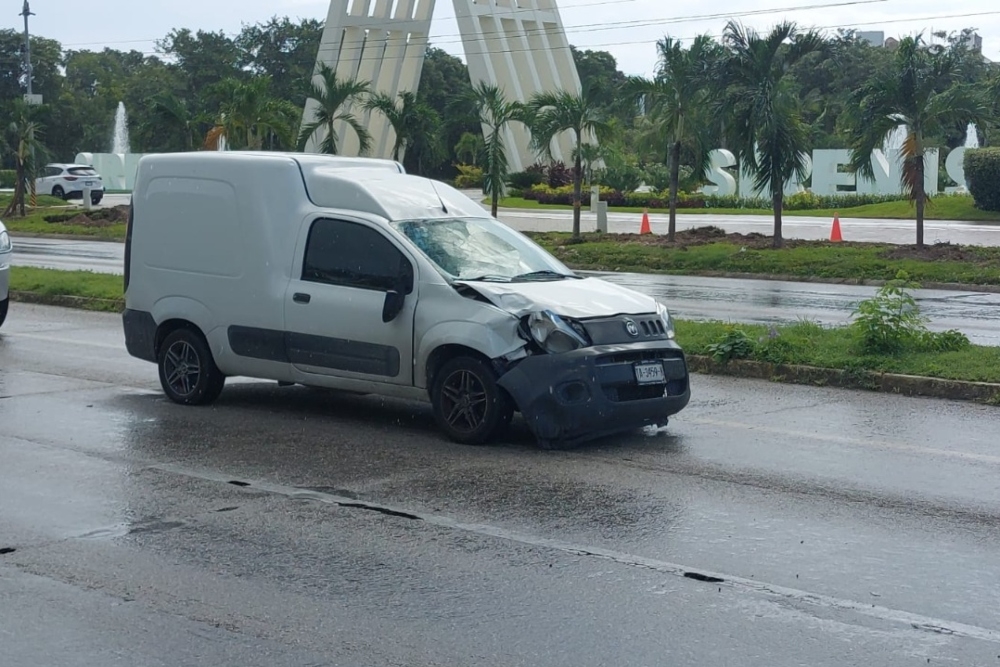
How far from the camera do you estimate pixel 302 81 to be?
39.4 metres

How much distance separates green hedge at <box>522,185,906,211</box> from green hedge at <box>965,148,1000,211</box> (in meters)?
5.59

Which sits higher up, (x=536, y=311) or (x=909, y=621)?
(x=536, y=311)

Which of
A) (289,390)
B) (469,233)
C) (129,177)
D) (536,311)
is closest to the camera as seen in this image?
(536,311)

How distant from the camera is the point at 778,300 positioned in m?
20.6

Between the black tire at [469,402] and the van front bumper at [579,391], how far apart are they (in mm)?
155

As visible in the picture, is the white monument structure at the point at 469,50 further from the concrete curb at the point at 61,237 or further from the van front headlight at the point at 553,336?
the van front headlight at the point at 553,336

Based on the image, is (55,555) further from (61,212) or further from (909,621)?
(61,212)

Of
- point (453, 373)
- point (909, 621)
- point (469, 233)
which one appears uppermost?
point (469, 233)

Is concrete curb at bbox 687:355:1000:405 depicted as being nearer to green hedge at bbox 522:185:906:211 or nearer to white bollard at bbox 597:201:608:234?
white bollard at bbox 597:201:608:234

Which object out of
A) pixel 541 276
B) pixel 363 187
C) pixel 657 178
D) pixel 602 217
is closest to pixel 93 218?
pixel 602 217

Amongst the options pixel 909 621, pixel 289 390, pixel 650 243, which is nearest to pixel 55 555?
pixel 909 621

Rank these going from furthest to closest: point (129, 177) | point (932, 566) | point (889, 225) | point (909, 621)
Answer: point (129, 177) → point (889, 225) → point (932, 566) → point (909, 621)

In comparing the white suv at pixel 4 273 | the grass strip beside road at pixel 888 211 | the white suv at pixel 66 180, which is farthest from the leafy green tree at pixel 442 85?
the white suv at pixel 4 273

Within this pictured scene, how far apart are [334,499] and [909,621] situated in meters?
3.45
